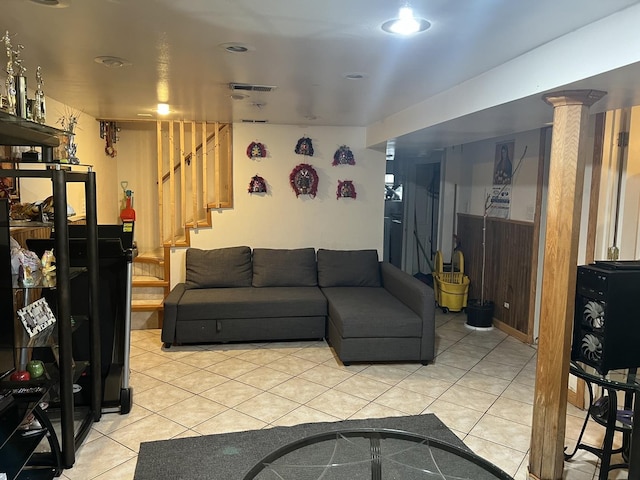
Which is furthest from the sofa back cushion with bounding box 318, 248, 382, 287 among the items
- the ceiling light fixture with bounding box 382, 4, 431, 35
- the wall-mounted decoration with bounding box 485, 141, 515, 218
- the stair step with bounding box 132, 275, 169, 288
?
the ceiling light fixture with bounding box 382, 4, 431, 35

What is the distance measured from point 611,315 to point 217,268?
3796 millimetres

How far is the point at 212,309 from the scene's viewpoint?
14.9ft

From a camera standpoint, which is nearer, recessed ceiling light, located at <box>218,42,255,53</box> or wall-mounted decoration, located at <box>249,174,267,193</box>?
recessed ceiling light, located at <box>218,42,255,53</box>

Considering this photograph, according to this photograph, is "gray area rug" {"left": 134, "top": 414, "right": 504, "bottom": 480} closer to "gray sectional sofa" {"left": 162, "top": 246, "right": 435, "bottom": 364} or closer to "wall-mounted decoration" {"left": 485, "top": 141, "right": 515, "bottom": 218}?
"gray sectional sofa" {"left": 162, "top": 246, "right": 435, "bottom": 364}

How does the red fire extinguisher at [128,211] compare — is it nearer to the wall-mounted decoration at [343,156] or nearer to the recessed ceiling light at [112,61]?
the wall-mounted decoration at [343,156]

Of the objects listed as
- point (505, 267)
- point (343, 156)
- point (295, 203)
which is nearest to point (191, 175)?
point (295, 203)

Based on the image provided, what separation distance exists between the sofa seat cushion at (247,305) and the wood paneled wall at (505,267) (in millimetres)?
2094

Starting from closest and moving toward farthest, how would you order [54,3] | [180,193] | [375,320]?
[54,3] → [375,320] → [180,193]

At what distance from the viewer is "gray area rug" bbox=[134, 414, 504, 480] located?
2578mm

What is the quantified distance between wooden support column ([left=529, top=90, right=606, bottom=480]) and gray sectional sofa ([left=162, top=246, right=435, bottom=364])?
1736 millimetres

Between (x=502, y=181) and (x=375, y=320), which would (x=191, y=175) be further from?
(x=502, y=181)

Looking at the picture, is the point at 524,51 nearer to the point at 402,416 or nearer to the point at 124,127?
the point at 402,416

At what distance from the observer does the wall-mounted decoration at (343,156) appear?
219 inches

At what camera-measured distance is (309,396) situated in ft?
11.6
